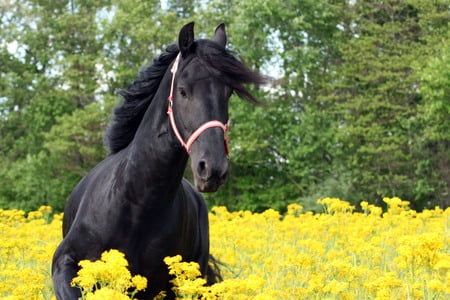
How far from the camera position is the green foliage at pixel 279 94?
26906 mm

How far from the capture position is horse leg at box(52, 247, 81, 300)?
4207 millimetres

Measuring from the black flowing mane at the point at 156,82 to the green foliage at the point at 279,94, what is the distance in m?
19.5

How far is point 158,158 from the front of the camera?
14.7 ft

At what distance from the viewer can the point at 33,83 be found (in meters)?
36.5

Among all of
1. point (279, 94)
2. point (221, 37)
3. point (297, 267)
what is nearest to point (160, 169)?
point (221, 37)

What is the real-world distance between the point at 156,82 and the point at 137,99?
9.2 inches

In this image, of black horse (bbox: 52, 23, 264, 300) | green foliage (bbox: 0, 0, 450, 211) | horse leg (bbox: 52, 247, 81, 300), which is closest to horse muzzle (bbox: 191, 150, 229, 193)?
black horse (bbox: 52, 23, 264, 300)

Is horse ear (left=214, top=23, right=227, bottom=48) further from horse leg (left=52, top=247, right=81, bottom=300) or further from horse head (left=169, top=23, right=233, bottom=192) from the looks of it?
horse leg (left=52, top=247, right=81, bottom=300)

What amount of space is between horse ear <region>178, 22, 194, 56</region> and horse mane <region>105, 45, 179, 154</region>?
35 cm

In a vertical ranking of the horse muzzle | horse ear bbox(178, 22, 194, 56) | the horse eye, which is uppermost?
horse ear bbox(178, 22, 194, 56)

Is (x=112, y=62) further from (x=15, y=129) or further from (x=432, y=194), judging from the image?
(x=432, y=194)

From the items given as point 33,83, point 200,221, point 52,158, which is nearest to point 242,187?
point 52,158

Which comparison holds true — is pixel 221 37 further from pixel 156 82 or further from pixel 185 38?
pixel 156 82

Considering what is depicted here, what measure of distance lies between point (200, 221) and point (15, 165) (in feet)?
100
